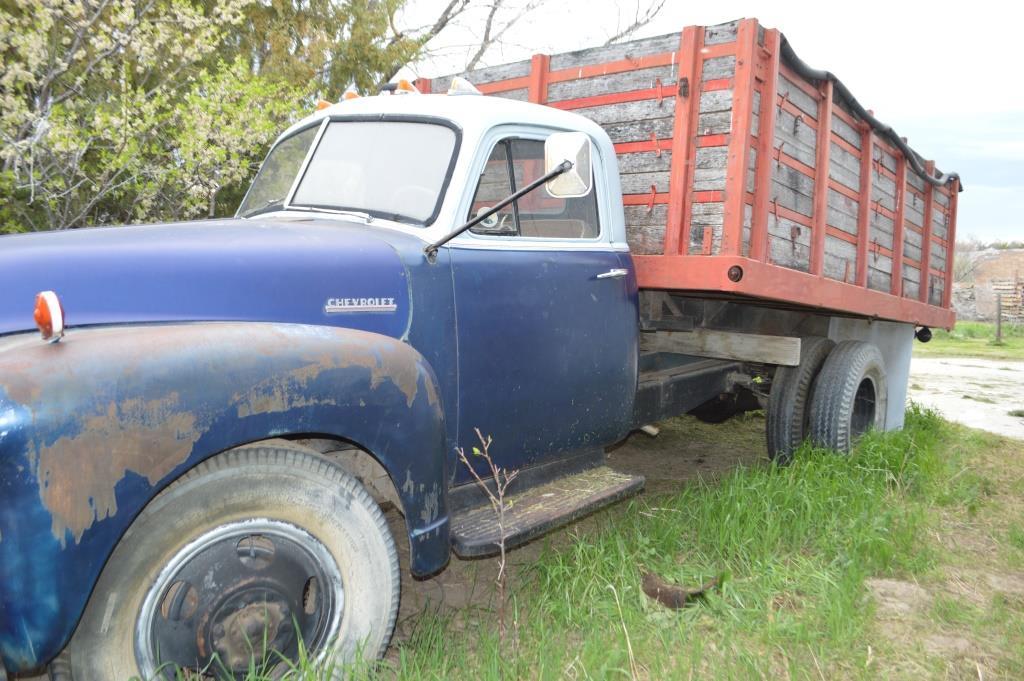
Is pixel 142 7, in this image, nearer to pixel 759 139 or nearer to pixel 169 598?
pixel 759 139

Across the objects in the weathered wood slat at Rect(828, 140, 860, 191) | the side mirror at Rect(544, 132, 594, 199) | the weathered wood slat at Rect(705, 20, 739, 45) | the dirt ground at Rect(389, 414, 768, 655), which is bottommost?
the dirt ground at Rect(389, 414, 768, 655)

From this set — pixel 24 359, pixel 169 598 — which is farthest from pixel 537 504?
pixel 24 359

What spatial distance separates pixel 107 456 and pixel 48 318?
1.18ft

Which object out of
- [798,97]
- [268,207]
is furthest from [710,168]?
[268,207]

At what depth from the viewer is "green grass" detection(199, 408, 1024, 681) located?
8.70ft

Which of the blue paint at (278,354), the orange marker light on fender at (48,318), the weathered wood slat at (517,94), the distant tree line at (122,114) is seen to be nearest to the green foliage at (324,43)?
the distant tree line at (122,114)

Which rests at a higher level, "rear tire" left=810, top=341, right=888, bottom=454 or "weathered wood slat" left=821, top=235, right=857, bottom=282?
"weathered wood slat" left=821, top=235, right=857, bottom=282

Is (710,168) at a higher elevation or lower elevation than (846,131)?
lower

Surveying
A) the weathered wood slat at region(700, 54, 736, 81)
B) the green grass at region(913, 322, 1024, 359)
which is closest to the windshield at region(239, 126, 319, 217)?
the weathered wood slat at region(700, 54, 736, 81)

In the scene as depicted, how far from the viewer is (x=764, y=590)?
10.4 ft

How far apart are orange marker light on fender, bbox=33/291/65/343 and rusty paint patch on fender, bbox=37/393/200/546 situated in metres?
0.23

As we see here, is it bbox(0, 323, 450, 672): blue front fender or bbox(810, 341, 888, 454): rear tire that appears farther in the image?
bbox(810, 341, 888, 454): rear tire

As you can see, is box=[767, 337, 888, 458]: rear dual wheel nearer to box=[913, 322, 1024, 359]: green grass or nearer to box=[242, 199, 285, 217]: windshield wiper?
box=[242, 199, 285, 217]: windshield wiper

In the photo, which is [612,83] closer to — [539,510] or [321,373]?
[539,510]
